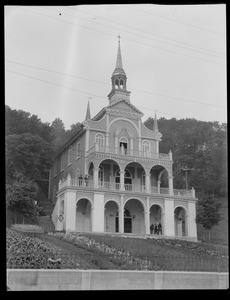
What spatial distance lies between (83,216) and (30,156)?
17.0 feet

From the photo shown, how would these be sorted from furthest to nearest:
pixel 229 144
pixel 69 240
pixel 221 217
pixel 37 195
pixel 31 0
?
pixel 37 195 → pixel 69 240 → pixel 221 217 → pixel 229 144 → pixel 31 0

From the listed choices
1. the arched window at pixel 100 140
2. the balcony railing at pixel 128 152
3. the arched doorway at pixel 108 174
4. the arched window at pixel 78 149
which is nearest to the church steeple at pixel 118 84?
the arched window at pixel 100 140

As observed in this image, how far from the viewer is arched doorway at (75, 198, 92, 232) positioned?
18.1 metres

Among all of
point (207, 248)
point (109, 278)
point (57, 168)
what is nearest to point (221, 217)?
point (207, 248)

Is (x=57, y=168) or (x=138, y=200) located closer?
(x=57, y=168)

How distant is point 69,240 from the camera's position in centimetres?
1522

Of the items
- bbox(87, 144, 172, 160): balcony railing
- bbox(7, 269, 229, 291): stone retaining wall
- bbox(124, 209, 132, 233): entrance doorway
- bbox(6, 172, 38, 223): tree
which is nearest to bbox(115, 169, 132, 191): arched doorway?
bbox(87, 144, 172, 160): balcony railing

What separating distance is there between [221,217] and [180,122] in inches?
181

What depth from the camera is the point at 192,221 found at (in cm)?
1852

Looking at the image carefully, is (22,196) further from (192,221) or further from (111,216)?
(192,221)

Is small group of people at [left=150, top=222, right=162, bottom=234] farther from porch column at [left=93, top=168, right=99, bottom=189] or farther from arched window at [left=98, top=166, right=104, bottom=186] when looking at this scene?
porch column at [left=93, top=168, right=99, bottom=189]

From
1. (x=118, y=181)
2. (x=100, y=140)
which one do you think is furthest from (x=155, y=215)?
(x=100, y=140)
